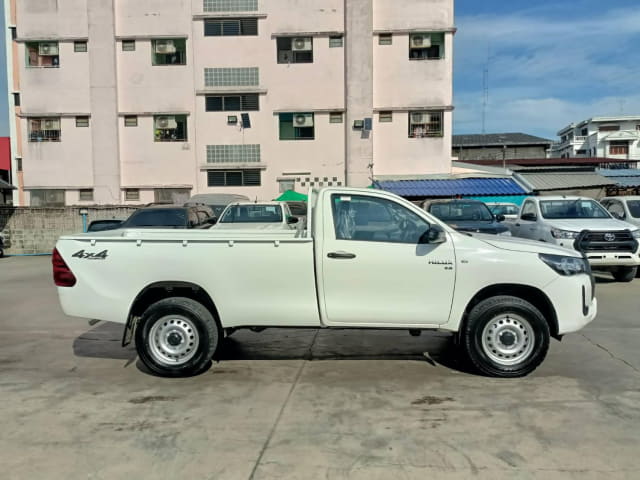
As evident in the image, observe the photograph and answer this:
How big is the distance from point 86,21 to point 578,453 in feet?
91.9

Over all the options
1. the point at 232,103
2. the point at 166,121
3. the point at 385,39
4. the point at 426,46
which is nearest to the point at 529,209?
the point at 426,46

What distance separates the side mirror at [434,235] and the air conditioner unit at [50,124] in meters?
25.7

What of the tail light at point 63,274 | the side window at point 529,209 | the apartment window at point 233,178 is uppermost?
the apartment window at point 233,178

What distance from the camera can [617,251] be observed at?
1107 cm

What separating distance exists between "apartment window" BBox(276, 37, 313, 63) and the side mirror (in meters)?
21.9

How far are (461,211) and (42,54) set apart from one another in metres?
22.6

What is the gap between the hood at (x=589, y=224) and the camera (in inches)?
442

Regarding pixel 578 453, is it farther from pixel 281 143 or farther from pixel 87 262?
pixel 281 143

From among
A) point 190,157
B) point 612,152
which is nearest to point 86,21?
point 190,157

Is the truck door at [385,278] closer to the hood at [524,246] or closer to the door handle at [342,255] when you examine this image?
the door handle at [342,255]

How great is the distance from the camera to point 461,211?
13.8m

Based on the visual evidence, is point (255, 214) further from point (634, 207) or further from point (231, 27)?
point (231, 27)

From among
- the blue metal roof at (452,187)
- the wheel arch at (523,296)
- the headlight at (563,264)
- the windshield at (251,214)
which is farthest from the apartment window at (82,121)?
the headlight at (563,264)

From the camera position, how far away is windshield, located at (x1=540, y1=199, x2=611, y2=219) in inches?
491
